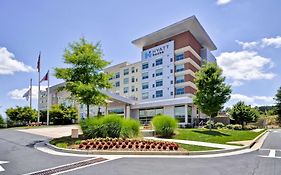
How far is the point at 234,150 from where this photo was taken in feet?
46.5

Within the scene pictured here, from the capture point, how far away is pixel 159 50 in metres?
60.6

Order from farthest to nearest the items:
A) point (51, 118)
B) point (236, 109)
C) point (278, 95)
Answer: point (278, 95) → point (51, 118) → point (236, 109)

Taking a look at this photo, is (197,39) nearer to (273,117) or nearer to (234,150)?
(273,117)

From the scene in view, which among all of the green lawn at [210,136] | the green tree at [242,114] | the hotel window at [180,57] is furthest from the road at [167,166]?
the hotel window at [180,57]

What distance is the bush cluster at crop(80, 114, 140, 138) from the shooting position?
1738cm

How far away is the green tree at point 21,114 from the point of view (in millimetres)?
51031

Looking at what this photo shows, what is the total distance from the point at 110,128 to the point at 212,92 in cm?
1337

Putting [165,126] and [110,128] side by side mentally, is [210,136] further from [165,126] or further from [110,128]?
[110,128]

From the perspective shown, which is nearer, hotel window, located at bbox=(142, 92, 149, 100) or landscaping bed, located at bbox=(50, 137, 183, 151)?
landscaping bed, located at bbox=(50, 137, 183, 151)

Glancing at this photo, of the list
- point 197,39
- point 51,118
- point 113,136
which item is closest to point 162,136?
point 113,136

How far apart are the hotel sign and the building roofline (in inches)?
74.1

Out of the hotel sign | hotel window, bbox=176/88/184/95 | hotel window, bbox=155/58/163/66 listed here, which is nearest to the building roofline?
the hotel sign

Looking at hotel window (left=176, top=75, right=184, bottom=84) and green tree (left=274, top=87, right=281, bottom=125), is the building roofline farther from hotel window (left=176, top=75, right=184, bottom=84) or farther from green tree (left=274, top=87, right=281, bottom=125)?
green tree (left=274, top=87, right=281, bottom=125)

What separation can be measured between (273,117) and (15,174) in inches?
2907
